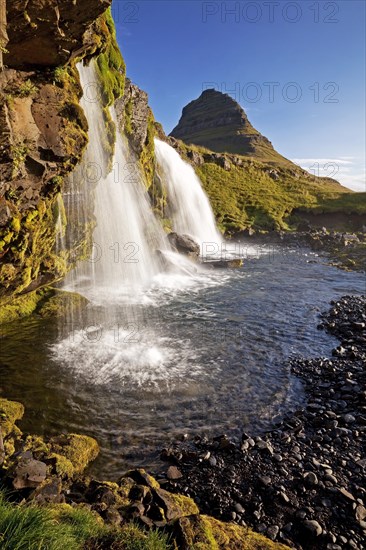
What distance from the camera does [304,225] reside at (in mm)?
64312

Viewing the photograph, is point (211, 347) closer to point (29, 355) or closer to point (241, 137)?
point (29, 355)

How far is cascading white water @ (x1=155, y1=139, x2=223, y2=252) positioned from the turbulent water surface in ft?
82.4

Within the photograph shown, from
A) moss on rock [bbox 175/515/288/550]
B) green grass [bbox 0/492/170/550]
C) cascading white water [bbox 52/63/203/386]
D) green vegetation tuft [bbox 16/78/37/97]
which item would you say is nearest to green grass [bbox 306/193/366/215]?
cascading white water [bbox 52/63/203/386]

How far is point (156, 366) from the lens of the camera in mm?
14562

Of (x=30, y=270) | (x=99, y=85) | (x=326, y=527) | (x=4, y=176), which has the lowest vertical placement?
(x=326, y=527)

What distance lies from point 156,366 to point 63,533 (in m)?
9.81

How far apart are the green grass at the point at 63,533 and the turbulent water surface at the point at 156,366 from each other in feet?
12.2

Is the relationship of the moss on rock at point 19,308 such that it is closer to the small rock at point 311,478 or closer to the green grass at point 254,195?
the small rock at point 311,478

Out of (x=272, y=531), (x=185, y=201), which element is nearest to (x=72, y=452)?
(x=272, y=531)

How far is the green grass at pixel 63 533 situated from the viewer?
4.26 meters

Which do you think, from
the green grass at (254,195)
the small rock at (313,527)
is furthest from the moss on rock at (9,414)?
the green grass at (254,195)

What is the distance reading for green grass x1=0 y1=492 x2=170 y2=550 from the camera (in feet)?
14.0

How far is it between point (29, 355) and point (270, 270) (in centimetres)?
2726

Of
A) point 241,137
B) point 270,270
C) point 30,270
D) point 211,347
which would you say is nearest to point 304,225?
point 270,270
